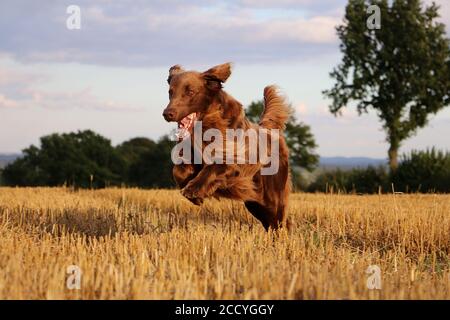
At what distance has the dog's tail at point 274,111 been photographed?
8656mm

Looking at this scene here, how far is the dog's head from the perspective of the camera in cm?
673

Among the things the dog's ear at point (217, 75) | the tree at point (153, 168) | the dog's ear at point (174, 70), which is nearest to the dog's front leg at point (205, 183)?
the dog's ear at point (217, 75)

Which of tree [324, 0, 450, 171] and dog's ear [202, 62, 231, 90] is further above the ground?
tree [324, 0, 450, 171]

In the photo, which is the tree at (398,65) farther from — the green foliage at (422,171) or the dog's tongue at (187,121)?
the dog's tongue at (187,121)

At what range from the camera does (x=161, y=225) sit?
390 inches

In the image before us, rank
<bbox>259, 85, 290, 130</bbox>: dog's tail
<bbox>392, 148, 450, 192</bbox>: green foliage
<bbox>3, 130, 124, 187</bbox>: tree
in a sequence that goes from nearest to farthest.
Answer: <bbox>259, 85, 290, 130</bbox>: dog's tail → <bbox>392, 148, 450, 192</bbox>: green foliage → <bbox>3, 130, 124, 187</bbox>: tree

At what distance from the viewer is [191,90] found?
6844 mm

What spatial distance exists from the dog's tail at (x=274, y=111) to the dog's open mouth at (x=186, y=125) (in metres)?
1.80

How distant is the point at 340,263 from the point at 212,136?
1.97 m

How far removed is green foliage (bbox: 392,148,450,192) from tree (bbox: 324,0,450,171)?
11.5 m
